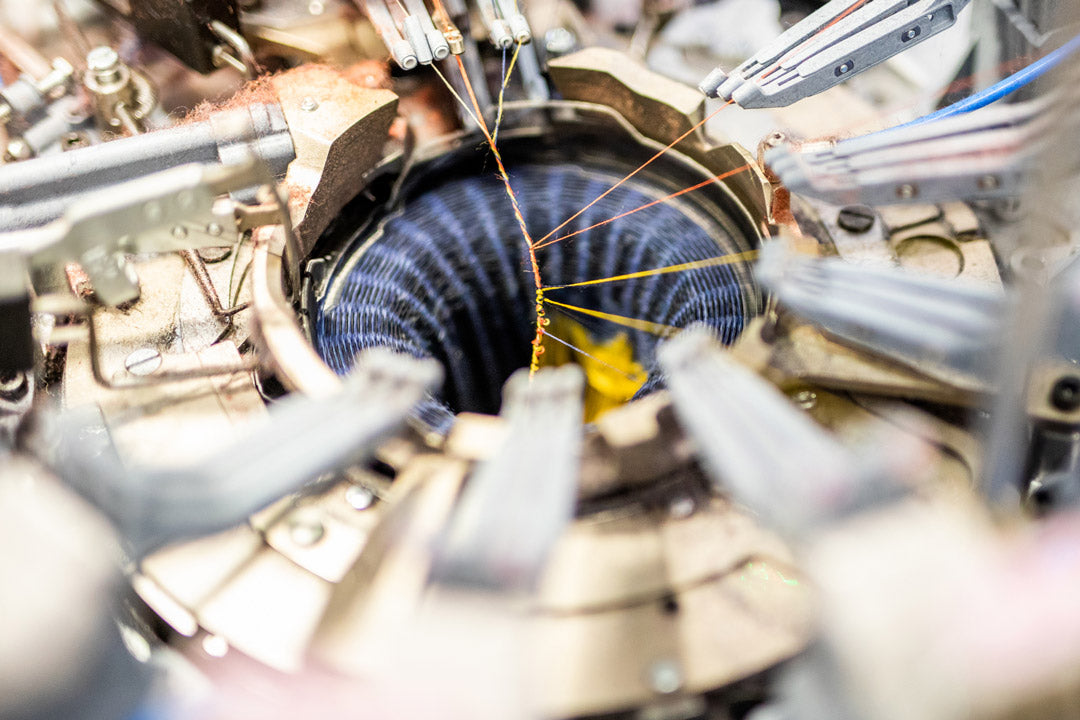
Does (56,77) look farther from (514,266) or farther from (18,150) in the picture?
(514,266)

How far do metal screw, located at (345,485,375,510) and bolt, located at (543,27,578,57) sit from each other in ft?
5.80

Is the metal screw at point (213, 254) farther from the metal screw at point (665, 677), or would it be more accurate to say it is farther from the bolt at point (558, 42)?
the metal screw at point (665, 677)

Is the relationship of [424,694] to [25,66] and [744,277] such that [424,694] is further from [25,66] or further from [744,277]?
[25,66]

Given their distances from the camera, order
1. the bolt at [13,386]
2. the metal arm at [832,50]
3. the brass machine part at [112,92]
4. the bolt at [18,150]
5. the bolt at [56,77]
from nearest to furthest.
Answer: the bolt at [13,386], the metal arm at [832,50], the bolt at [18,150], the brass machine part at [112,92], the bolt at [56,77]

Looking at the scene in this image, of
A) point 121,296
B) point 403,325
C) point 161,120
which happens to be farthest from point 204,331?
point 161,120

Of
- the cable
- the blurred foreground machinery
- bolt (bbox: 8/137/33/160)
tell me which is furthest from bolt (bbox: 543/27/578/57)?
bolt (bbox: 8/137/33/160)

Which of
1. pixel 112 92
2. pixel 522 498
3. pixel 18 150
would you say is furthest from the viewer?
pixel 112 92

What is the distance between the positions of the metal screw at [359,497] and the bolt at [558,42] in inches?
69.7

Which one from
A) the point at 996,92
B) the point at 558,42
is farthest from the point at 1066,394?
the point at 558,42

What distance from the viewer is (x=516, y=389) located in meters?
2.90

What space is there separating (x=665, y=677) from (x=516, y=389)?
2.67ft

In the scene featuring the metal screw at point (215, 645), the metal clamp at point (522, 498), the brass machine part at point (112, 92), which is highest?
the brass machine part at point (112, 92)

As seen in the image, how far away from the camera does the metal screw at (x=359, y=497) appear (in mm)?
3109

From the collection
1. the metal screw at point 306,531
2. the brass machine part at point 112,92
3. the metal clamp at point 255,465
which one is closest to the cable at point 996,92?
the metal clamp at point 255,465
